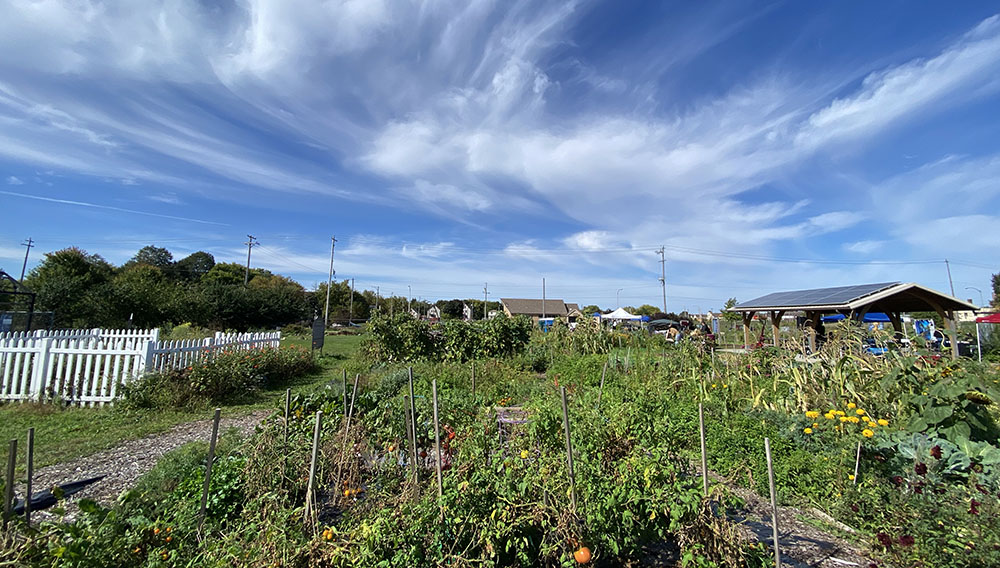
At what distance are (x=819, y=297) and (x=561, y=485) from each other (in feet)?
44.3

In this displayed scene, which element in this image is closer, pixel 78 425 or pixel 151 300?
pixel 78 425

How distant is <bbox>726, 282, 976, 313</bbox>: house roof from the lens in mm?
9969

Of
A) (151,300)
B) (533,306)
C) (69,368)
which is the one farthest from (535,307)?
(69,368)

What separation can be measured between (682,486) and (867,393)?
162 inches

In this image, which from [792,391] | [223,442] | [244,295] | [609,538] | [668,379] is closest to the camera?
[609,538]

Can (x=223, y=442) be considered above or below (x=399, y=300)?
below

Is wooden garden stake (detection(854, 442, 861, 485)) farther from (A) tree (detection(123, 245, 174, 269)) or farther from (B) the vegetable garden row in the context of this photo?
(A) tree (detection(123, 245, 174, 269))

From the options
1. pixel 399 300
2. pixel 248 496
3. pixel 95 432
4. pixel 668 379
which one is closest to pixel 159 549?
pixel 248 496

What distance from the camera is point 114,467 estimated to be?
4145 mm

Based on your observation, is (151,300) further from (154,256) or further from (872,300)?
(154,256)

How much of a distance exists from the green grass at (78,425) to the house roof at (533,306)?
55.3 metres

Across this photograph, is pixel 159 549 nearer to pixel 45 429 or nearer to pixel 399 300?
pixel 45 429

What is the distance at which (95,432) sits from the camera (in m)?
5.28

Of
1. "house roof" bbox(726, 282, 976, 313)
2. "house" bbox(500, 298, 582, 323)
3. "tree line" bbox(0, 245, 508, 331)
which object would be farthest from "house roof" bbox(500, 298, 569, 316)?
"house roof" bbox(726, 282, 976, 313)
